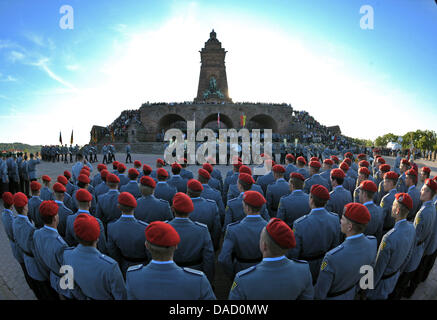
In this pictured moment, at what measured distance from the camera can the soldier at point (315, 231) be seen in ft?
9.95

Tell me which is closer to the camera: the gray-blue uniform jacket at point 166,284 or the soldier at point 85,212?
the gray-blue uniform jacket at point 166,284

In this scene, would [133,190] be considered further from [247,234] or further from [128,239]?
[247,234]

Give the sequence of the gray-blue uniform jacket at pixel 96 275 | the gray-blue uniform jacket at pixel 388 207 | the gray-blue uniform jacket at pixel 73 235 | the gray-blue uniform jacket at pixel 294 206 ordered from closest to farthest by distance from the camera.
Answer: the gray-blue uniform jacket at pixel 96 275 < the gray-blue uniform jacket at pixel 73 235 < the gray-blue uniform jacket at pixel 294 206 < the gray-blue uniform jacket at pixel 388 207

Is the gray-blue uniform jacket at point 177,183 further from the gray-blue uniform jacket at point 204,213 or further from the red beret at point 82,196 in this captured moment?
the red beret at point 82,196

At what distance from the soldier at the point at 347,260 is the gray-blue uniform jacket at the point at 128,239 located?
2.13 m

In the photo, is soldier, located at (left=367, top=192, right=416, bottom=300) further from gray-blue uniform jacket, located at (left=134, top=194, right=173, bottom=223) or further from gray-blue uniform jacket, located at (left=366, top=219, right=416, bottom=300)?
gray-blue uniform jacket, located at (left=134, top=194, right=173, bottom=223)

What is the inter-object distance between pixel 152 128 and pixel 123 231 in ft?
123

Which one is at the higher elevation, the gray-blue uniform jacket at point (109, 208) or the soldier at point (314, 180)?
the soldier at point (314, 180)

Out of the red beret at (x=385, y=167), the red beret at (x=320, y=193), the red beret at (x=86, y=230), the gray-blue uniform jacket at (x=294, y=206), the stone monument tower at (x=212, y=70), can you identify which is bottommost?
the gray-blue uniform jacket at (x=294, y=206)

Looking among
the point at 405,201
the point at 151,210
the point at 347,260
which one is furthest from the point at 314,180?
the point at 151,210

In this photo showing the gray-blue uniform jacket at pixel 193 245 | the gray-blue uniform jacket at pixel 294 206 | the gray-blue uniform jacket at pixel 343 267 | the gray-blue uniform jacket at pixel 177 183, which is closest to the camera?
the gray-blue uniform jacket at pixel 343 267

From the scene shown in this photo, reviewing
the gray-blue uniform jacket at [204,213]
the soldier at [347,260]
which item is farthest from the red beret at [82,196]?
the soldier at [347,260]
